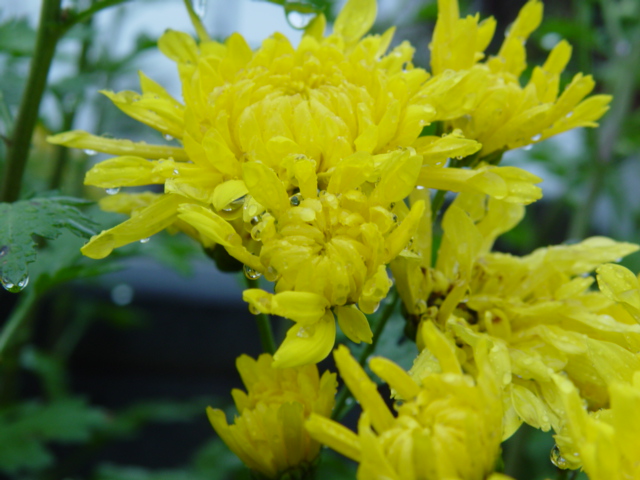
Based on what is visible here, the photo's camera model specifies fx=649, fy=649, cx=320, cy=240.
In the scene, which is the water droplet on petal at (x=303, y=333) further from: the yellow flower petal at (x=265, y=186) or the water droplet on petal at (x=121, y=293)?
the water droplet on petal at (x=121, y=293)

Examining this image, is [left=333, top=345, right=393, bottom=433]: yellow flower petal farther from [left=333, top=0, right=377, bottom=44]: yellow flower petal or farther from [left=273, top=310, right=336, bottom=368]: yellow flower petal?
[left=333, top=0, right=377, bottom=44]: yellow flower petal

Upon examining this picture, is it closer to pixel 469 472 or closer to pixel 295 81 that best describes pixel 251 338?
pixel 295 81

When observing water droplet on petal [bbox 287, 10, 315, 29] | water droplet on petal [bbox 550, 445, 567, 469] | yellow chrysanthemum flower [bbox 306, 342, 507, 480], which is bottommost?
water droplet on petal [bbox 550, 445, 567, 469]

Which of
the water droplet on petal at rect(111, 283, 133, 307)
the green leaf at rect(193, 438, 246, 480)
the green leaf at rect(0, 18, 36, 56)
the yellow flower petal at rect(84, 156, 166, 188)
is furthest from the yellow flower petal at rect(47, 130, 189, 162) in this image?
the water droplet on petal at rect(111, 283, 133, 307)

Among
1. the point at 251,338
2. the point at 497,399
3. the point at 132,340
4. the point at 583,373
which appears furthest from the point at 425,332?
the point at 132,340

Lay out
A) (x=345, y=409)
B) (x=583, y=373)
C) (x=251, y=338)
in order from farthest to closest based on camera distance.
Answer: (x=251, y=338), (x=345, y=409), (x=583, y=373)

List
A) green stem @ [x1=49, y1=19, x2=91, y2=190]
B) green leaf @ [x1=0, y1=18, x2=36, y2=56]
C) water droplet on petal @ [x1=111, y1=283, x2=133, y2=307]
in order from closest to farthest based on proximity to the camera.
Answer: green leaf @ [x1=0, y1=18, x2=36, y2=56], green stem @ [x1=49, y1=19, x2=91, y2=190], water droplet on petal @ [x1=111, y1=283, x2=133, y2=307]

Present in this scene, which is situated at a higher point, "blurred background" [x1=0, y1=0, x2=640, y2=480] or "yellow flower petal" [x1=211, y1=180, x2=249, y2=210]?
"yellow flower petal" [x1=211, y1=180, x2=249, y2=210]
